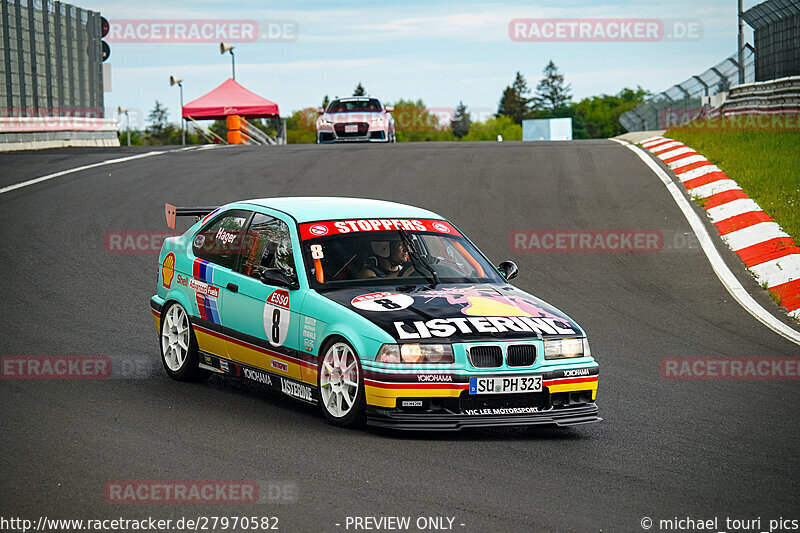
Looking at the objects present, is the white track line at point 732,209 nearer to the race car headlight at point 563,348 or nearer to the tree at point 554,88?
the race car headlight at point 563,348

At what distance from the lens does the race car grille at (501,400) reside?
6363 millimetres

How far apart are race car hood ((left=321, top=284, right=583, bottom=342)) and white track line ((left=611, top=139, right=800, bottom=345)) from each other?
3825mm

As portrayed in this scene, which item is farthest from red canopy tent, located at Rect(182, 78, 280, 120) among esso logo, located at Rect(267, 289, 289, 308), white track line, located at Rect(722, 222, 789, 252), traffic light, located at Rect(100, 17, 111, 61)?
esso logo, located at Rect(267, 289, 289, 308)

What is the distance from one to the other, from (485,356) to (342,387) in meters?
0.94

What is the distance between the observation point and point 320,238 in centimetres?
746

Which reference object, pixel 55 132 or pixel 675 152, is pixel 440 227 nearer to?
pixel 675 152

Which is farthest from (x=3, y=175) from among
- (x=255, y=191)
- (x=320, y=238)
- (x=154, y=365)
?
(x=320, y=238)

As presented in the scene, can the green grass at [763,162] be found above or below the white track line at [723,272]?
above

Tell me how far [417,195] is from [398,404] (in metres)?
10.6

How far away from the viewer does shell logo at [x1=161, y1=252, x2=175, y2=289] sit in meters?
8.70

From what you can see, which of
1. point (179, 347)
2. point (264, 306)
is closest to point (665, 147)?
point (179, 347)

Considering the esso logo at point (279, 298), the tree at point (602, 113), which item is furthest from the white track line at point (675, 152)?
the tree at point (602, 113)

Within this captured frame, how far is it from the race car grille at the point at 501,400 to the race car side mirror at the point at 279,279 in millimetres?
1508

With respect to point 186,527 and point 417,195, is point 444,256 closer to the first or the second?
point 186,527
